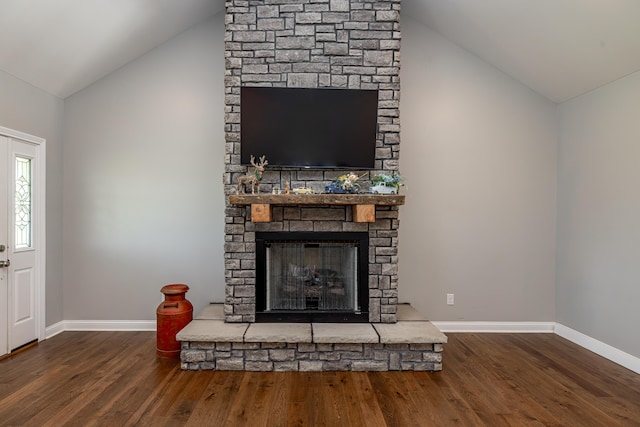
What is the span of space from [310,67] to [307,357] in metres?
2.71

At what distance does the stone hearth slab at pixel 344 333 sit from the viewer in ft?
11.0

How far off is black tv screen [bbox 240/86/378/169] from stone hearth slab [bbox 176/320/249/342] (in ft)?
5.11

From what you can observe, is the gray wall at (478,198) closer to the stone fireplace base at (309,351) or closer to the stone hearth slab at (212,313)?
the stone fireplace base at (309,351)

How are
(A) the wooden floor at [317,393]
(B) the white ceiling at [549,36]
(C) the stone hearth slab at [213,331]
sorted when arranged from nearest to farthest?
(A) the wooden floor at [317,393] < (B) the white ceiling at [549,36] < (C) the stone hearth slab at [213,331]

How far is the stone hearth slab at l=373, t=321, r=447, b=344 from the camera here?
3363mm

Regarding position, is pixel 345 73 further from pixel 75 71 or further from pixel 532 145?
pixel 75 71

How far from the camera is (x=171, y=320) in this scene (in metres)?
3.70

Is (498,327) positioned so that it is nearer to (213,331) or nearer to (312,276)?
(312,276)

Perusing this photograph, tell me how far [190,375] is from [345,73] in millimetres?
3081

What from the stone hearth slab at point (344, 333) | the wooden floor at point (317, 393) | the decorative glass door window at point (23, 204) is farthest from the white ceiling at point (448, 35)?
the stone hearth slab at point (344, 333)

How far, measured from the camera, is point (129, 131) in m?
4.47

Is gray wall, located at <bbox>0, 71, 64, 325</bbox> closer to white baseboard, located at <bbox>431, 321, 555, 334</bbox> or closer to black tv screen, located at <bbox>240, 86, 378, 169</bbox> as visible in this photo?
black tv screen, located at <bbox>240, 86, 378, 169</bbox>

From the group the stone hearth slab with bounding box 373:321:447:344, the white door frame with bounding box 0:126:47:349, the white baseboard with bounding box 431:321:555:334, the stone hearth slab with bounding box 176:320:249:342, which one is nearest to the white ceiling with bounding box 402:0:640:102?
the white baseboard with bounding box 431:321:555:334

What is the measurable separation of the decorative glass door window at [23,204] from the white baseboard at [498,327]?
4.43 meters
